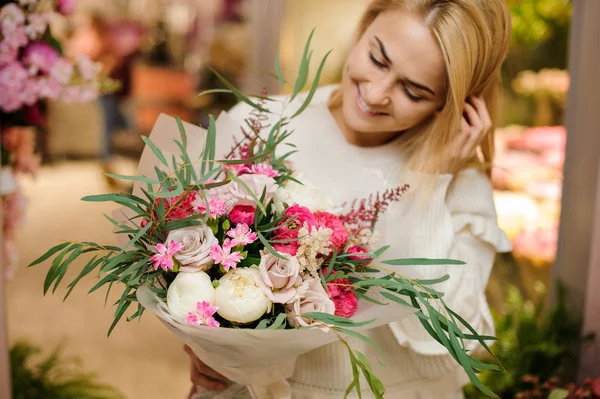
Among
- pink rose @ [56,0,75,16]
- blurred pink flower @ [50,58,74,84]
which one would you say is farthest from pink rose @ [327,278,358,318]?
pink rose @ [56,0,75,16]

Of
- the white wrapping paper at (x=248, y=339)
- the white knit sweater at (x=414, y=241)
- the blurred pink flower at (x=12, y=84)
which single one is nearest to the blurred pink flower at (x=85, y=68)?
the blurred pink flower at (x=12, y=84)

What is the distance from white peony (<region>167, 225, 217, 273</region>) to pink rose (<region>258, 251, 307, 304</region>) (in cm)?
9

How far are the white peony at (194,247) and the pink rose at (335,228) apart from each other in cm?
19

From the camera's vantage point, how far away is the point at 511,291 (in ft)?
6.97

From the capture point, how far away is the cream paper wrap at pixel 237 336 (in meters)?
0.85

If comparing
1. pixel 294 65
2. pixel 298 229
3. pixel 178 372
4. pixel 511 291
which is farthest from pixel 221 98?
pixel 298 229

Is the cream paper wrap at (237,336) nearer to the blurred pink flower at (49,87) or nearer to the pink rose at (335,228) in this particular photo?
the pink rose at (335,228)

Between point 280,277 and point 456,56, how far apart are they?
1.88 feet

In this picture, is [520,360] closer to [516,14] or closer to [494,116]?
[494,116]

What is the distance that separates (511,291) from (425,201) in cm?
103

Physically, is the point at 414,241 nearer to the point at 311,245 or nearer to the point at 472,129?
the point at 472,129

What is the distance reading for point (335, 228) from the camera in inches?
38.8

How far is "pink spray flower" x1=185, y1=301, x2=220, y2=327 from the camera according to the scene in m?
0.85

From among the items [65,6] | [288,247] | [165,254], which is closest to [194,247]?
[165,254]
